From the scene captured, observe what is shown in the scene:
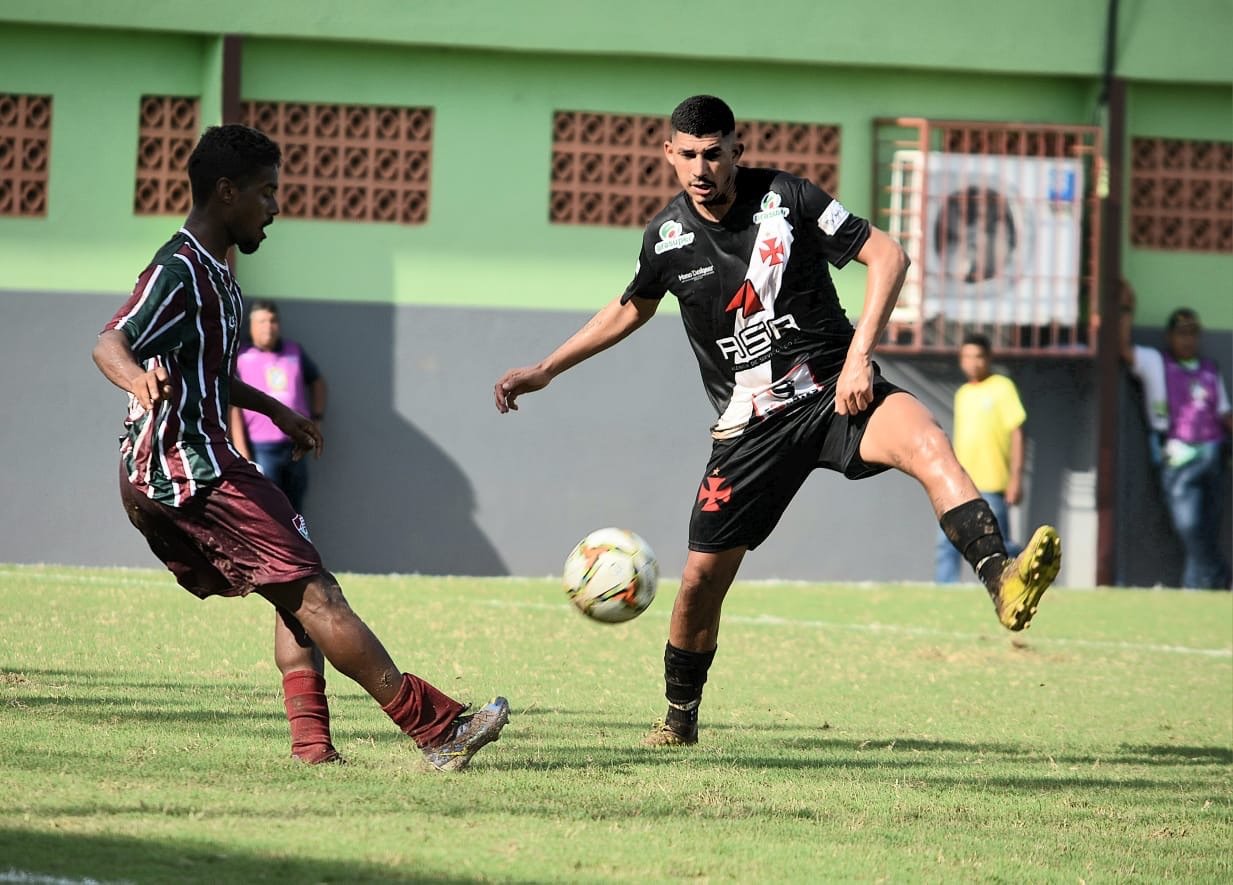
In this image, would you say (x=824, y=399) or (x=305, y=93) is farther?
(x=305, y=93)

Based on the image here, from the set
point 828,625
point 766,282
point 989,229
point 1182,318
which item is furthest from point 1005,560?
point 1182,318

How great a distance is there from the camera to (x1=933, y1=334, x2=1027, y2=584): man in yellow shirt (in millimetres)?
15398

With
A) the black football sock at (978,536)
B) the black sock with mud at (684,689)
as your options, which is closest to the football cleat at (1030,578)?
the black football sock at (978,536)

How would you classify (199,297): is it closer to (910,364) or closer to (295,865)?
(295,865)

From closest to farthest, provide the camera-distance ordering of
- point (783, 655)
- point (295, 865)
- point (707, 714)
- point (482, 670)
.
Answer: point (295, 865)
point (707, 714)
point (482, 670)
point (783, 655)

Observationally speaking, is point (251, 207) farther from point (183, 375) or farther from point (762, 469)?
point (762, 469)

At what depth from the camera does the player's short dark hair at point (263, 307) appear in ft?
50.1

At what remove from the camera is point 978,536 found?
6047mm

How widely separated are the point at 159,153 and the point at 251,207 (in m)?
10.8

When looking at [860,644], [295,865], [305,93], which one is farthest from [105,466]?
[295,865]

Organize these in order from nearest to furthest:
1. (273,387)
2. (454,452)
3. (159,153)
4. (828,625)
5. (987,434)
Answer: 1. (828,625)
2. (273,387)
3. (987,434)
4. (159,153)
5. (454,452)

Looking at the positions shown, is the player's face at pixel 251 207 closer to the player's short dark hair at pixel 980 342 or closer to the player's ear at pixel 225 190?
the player's ear at pixel 225 190

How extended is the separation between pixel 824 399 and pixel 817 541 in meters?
10.3

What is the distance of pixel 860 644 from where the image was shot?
11.1 m
